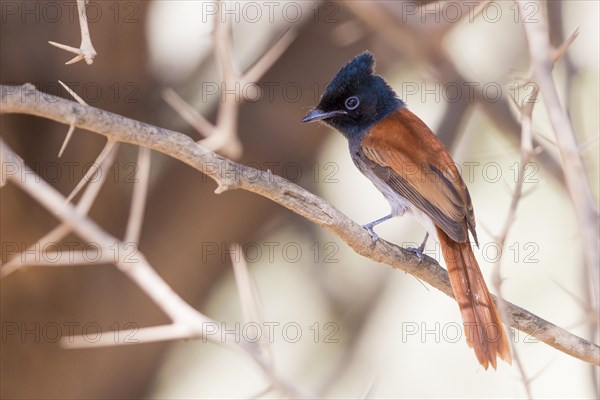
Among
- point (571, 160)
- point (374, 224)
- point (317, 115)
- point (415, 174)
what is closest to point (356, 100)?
point (317, 115)

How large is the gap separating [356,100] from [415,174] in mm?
749

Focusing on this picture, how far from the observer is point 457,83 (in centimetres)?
519

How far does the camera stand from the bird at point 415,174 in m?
3.74

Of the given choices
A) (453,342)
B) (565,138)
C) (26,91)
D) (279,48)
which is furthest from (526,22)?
(453,342)

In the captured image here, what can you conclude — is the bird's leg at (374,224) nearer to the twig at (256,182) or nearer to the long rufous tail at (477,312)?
the twig at (256,182)

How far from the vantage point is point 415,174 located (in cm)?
435

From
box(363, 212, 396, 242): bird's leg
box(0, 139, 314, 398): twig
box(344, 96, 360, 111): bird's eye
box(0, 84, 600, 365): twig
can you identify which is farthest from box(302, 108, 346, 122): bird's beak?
box(0, 139, 314, 398): twig

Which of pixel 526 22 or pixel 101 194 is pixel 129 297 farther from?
pixel 526 22

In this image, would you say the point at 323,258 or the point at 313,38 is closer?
the point at 313,38

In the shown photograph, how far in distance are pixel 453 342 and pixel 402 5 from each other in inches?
122

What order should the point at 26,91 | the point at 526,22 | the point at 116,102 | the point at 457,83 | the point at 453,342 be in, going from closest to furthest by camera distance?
the point at 26,91, the point at 526,22, the point at 116,102, the point at 457,83, the point at 453,342

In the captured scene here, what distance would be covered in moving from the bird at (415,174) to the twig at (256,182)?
0.13 m

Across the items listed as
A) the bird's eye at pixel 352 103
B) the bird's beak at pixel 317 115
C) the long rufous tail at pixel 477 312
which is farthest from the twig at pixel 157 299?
the bird's eye at pixel 352 103

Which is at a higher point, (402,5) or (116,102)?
(402,5)
